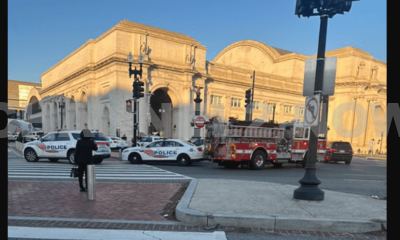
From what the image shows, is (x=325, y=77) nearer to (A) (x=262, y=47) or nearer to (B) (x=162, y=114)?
(B) (x=162, y=114)

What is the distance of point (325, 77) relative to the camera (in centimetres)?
644

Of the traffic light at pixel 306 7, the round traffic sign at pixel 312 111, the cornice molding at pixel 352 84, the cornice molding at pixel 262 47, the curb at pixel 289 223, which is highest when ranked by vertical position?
the cornice molding at pixel 262 47

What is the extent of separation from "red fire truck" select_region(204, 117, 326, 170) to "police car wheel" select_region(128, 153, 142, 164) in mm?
4162

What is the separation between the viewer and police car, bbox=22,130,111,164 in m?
13.9

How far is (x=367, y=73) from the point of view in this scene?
55312 mm

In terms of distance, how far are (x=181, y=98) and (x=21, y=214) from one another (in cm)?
3760

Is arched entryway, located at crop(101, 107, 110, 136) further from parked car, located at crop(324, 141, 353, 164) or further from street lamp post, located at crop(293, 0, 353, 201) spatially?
street lamp post, located at crop(293, 0, 353, 201)

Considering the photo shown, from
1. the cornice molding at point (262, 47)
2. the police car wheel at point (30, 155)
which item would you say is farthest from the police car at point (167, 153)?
the cornice molding at point (262, 47)

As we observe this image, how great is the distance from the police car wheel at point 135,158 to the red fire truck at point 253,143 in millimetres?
4162

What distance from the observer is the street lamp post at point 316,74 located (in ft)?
20.3

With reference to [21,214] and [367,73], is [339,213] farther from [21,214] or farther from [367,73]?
[367,73]

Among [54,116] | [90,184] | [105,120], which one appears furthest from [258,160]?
[54,116]

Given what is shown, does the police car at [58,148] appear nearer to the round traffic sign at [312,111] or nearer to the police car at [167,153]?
the police car at [167,153]

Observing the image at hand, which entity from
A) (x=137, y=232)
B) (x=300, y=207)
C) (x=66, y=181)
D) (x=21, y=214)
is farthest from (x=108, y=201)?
(x=300, y=207)
